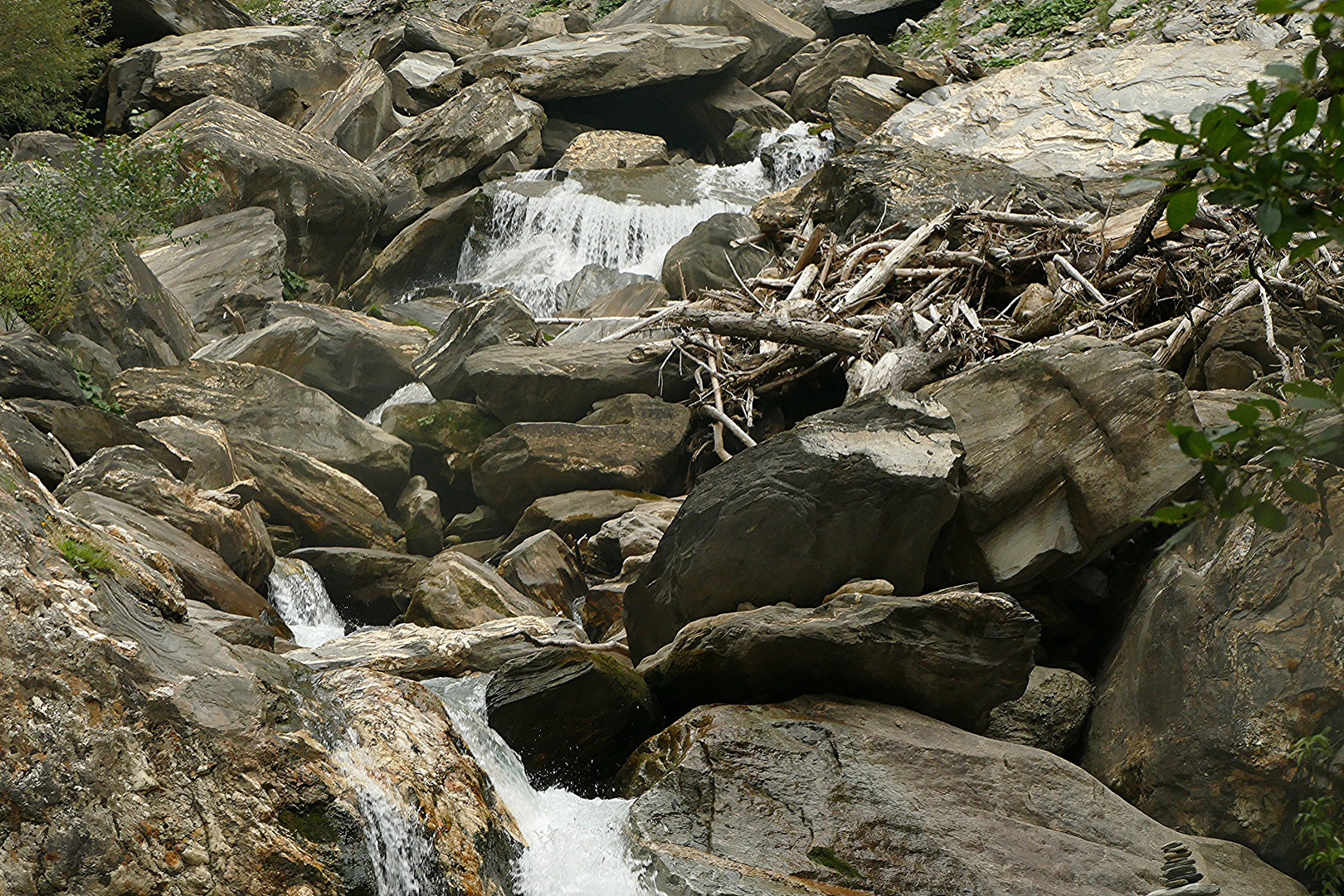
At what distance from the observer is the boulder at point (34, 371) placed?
31.9 feet

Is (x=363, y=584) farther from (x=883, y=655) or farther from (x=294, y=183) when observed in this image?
(x=294, y=183)

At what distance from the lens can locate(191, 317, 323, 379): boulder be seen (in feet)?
45.9

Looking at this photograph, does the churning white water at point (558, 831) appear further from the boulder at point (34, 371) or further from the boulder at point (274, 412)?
the boulder at point (274, 412)

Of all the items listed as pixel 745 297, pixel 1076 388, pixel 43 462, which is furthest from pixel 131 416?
pixel 1076 388

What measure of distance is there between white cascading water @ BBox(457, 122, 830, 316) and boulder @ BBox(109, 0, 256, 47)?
10696 mm

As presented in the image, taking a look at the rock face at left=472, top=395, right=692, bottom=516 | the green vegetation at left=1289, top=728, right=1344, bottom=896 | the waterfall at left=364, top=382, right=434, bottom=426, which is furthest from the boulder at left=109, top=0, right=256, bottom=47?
the green vegetation at left=1289, top=728, right=1344, bottom=896

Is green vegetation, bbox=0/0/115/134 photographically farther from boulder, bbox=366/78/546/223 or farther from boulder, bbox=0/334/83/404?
boulder, bbox=0/334/83/404

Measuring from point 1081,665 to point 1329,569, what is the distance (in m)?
1.90

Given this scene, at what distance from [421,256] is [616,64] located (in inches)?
296

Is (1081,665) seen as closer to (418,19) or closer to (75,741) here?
(75,741)

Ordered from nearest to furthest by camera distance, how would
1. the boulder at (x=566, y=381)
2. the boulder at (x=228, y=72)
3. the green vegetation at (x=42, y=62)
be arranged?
the boulder at (x=566, y=381), the green vegetation at (x=42, y=62), the boulder at (x=228, y=72)

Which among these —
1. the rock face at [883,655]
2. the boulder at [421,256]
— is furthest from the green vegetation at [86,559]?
the boulder at [421,256]

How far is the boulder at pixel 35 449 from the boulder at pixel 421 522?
358 centimetres

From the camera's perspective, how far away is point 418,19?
30016 mm
